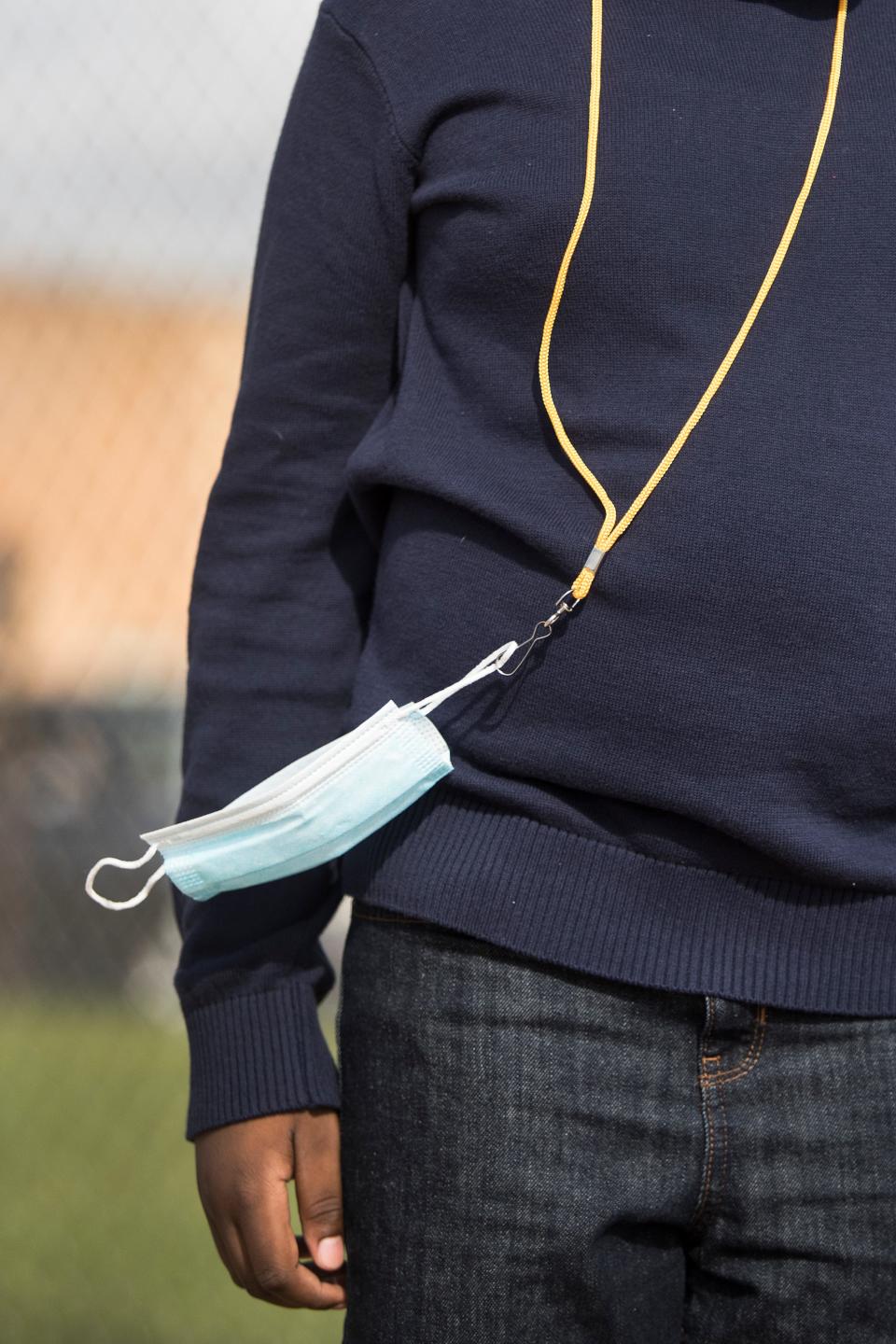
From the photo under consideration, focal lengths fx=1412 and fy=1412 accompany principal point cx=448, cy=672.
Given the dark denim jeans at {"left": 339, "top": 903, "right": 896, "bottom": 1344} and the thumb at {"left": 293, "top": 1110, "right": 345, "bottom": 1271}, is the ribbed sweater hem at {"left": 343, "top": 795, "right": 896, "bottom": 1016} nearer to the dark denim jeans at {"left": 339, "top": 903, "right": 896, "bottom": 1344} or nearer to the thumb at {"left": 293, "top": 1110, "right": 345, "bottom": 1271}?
the dark denim jeans at {"left": 339, "top": 903, "right": 896, "bottom": 1344}

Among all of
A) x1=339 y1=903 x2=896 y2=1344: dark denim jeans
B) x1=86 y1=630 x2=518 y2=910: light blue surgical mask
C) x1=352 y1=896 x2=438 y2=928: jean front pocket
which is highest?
x1=86 y1=630 x2=518 y2=910: light blue surgical mask

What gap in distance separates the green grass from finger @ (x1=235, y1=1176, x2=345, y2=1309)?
152 cm

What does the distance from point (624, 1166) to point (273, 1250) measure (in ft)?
0.86

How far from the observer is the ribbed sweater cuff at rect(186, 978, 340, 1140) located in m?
0.98

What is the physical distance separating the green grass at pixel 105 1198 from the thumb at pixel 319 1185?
153 centimetres

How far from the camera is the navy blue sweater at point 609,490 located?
88cm

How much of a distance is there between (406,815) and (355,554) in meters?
0.23

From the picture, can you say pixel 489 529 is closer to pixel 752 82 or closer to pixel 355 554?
pixel 355 554

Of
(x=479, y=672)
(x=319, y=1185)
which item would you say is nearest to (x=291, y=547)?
(x=479, y=672)

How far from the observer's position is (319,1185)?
99 centimetres

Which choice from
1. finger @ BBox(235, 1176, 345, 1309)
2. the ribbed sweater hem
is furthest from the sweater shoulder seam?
finger @ BBox(235, 1176, 345, 1309)

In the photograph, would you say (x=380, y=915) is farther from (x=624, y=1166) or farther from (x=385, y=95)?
(x=385, y=95)

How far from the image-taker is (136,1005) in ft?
10.0

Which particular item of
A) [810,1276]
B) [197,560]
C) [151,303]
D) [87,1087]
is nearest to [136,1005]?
[87,1087]
